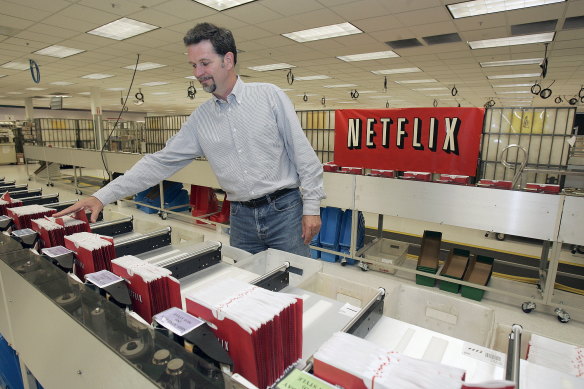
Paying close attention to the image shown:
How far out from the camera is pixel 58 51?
251 inches

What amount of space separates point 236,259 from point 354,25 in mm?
4383

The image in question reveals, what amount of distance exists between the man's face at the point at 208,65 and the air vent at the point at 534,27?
16.5ft

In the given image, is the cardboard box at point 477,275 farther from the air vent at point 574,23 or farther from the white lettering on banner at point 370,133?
the air vent at point 574,23

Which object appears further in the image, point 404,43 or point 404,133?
point 404,43

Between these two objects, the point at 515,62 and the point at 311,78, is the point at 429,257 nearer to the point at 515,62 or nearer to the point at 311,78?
the point at 515,62

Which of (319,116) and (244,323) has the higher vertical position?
(319,116)

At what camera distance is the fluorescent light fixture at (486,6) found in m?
3.86

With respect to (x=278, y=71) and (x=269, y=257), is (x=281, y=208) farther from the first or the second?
(x=278, y=71)

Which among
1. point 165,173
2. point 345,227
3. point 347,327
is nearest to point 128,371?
point 347,327

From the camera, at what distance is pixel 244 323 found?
68 cm

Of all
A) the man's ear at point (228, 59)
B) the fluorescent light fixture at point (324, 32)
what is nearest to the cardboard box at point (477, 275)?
the man's ear at point (228, 59)

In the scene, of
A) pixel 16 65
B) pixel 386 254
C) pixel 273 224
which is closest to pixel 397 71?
pixel 386 254

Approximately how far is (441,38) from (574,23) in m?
1.65

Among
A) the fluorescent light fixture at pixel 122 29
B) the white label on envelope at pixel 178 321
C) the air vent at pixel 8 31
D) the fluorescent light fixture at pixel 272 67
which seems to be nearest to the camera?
the white label on envelope at pixel 178 321
